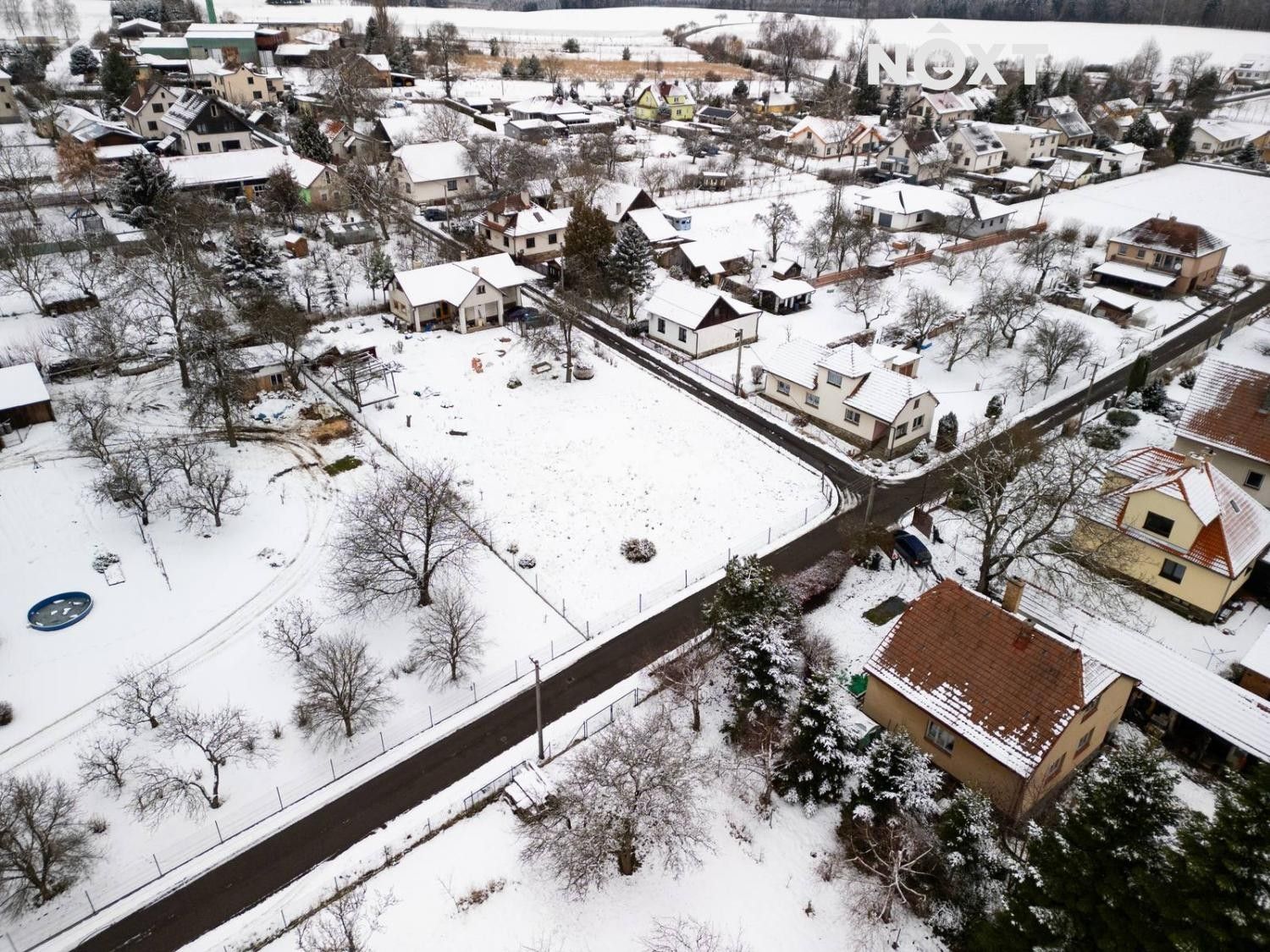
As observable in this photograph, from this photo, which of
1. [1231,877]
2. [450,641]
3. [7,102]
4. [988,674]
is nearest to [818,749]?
[988,674]

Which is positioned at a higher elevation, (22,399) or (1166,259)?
(1166,259)

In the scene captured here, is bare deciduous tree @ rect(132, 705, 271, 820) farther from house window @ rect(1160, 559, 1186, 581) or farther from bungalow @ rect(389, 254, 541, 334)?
house window @ rect(1160, 559, 1186, 581)

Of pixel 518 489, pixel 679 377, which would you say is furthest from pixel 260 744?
pixel 679 377

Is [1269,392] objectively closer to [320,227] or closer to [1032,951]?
[1032,951]

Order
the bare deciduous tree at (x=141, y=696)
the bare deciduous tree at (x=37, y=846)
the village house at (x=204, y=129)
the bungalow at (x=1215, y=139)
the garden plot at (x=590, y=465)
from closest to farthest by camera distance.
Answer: the bare deciduous tree at (x=37, y=846) < the bare deciduous tree at (x=141, y=696) < the garden plot at (x=590, y=465) < the village house at (x=204, y=129) < the bungalow at (x=1215, y=139)

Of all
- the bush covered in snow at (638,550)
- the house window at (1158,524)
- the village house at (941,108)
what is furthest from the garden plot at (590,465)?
the village house at (941,108)

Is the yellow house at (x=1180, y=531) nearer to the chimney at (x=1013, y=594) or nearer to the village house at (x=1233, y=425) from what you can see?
the chimney at (x=1013, y=594)

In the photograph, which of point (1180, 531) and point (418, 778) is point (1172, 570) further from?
point (418, 778)
